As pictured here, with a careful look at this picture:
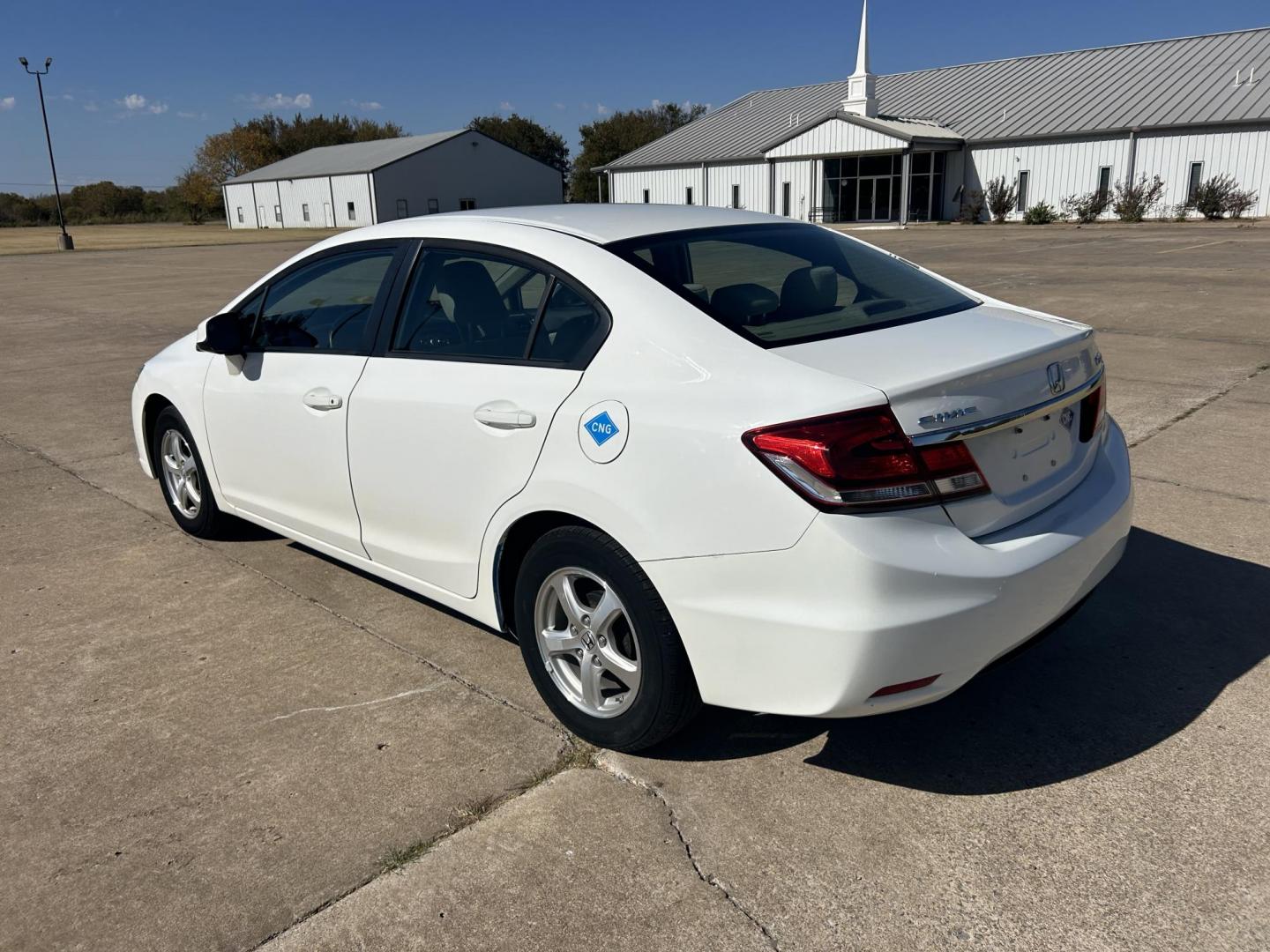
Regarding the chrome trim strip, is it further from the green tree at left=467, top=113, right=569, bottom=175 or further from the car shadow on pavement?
the green tree at left=467, top=113, right=569, bottom=175

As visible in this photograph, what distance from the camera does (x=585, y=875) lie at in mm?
2650

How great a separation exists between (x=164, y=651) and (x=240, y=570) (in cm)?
90

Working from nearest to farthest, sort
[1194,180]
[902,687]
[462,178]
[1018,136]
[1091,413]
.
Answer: [902,687], [1091,413], [1194,180], [1018,136], [462,178]

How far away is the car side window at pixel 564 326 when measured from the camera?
3111 millimetres

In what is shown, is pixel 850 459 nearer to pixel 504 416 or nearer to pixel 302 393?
pixel 504 416

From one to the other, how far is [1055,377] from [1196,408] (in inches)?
214

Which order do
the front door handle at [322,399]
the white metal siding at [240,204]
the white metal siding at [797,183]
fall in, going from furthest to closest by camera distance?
the white metal siding at [240,204]
the white metal siding at [797,183]
the front door handle at [322,399]

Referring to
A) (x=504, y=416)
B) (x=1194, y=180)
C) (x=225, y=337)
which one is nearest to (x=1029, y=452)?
(x=504, y=416)

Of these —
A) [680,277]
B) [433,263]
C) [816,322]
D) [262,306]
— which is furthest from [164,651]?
[816,322]

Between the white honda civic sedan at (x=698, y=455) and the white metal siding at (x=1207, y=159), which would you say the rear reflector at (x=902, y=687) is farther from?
the white metal siding at (x=1207, y=159)

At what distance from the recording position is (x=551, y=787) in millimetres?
3035

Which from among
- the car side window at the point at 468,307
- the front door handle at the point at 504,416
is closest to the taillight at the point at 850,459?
the front door handle at the point at 504,416

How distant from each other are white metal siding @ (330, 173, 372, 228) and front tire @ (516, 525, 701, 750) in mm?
67140

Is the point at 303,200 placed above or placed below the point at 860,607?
above
